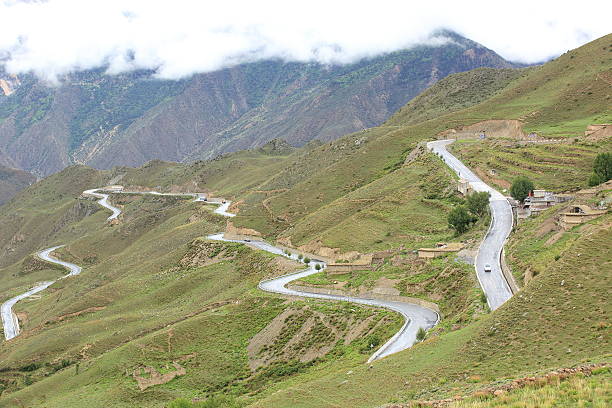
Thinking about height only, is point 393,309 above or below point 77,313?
above

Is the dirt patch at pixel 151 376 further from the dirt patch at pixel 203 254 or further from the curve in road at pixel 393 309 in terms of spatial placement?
the dirt patch at pixel 203 254

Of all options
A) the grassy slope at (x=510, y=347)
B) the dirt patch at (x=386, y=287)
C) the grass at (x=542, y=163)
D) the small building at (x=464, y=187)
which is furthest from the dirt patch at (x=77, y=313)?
the grassy slope at (x=510, y=347)

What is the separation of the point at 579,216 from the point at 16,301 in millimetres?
104533

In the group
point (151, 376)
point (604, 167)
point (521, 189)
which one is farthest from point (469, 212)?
point (151, 376)

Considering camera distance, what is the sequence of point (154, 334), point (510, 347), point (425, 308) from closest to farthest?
point (510, 347), point (425, 308), point (154, 334)

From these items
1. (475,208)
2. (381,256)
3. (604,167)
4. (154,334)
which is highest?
(604,167)

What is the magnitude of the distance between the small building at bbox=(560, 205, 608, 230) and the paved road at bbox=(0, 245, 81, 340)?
75.9 m

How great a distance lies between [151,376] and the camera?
50.1m

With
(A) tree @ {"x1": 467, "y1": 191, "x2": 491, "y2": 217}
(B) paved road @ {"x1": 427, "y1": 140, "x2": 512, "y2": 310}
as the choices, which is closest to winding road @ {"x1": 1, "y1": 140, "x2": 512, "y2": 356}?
(B) paved road @ {"x1": 427, "y1": 140, "x2": 512, "y2": 310}

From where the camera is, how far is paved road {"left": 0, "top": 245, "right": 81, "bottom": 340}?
95.7 meters

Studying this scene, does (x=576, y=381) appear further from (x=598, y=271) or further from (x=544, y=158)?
(x=544, y=158)

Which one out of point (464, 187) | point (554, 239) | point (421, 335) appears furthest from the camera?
point (464, 187)

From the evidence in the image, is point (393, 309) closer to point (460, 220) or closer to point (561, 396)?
point (460, 220)

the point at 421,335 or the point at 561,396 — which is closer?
the point at 561,396
